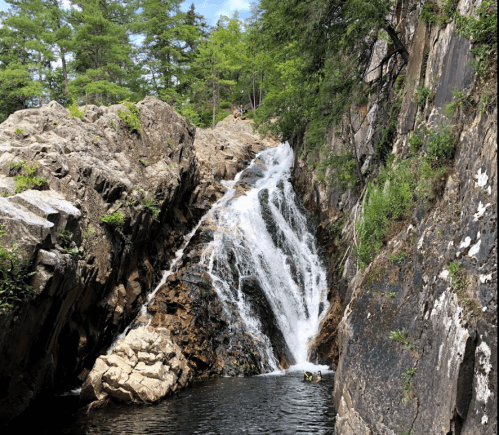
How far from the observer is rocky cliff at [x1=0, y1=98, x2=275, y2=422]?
340 inches

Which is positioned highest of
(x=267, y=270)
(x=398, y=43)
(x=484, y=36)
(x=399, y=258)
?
(x=398, y=43)

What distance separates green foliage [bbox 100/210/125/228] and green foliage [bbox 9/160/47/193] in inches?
82.3

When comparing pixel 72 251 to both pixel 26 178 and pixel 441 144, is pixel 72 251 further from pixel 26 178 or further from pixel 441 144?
pixel 441 144

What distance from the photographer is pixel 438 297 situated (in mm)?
5137

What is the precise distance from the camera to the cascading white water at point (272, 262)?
15477 mm

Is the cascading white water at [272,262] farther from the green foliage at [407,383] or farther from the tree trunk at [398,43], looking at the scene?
the tree trunk at [398,43]

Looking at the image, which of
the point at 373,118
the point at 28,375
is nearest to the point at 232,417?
the point at 28,375

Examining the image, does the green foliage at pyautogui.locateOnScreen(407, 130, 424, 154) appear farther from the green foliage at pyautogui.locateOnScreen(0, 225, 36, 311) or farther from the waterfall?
the waterfall

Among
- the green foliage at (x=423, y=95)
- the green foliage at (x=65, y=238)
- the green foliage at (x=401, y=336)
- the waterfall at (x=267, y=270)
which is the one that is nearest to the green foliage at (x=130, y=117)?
the waterfall at (x=267, y=270)

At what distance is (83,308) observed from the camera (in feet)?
38.7

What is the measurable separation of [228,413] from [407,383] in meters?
5.66

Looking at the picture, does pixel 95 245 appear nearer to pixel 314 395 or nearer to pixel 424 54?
pixel 314 395

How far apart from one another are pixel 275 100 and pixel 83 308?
13180 mm

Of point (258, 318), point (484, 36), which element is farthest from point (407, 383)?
point (258, 318)
